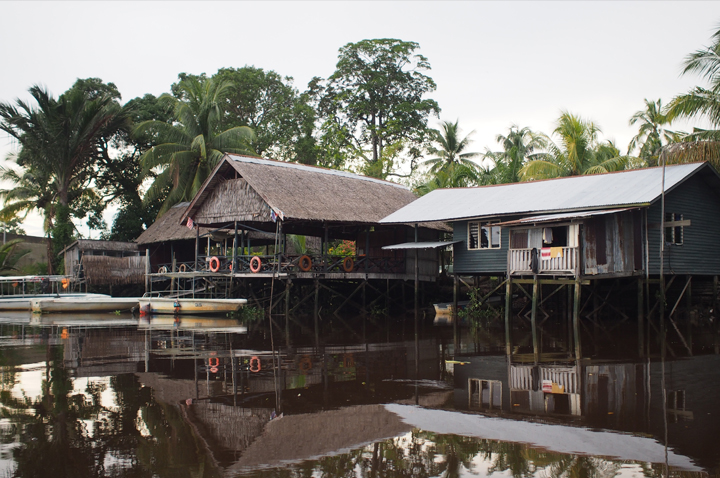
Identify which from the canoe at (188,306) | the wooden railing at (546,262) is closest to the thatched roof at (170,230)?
the canoe at (188,306)

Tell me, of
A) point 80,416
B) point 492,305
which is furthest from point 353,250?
point 80,416

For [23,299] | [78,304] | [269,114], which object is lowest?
[78,304]

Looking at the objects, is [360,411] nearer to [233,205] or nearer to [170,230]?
[233,205]

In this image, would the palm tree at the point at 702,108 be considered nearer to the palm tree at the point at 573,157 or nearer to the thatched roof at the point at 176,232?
the palm tree at the point at 573,157

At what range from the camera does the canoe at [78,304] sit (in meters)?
25.9

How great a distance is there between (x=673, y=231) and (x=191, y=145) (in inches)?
897

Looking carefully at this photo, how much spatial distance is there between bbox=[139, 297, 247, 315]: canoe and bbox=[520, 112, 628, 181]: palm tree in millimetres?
13828

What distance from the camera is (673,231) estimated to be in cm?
1983

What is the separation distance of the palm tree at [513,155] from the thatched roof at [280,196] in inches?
258

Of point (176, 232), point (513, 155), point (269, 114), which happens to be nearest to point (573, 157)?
point (513, 155)

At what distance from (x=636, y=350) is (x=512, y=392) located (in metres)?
5.16

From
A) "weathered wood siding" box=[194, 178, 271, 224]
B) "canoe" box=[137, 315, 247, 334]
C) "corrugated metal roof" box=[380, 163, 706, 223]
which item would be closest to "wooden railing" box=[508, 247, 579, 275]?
"corrugated metal roof" box=[380, 163, 706, 223]

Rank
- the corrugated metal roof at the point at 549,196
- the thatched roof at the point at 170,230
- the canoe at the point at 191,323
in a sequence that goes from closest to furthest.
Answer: the corrugated metal roof at the point at 549,196, the canoe at the point at 191,323, the thatched roof at the point at 170,230

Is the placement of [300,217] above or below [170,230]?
below
